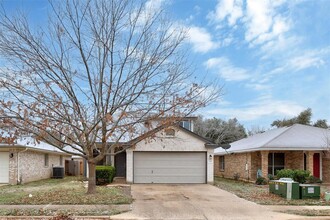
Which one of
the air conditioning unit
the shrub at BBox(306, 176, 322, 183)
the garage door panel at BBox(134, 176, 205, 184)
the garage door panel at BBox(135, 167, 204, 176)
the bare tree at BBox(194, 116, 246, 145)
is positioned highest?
the bare tree at BBox(194, 116, 246, 145)

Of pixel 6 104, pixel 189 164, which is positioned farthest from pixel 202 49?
pixel 189 164

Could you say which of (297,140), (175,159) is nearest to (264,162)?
(297,140)

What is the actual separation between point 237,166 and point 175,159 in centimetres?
654

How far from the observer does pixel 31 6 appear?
13547 mm

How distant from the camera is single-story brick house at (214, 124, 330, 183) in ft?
70.9

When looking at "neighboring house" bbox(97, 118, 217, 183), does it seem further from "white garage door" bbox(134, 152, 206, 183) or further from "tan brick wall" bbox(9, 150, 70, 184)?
"tan brick wall" bbox(9, 150, 70, 184)

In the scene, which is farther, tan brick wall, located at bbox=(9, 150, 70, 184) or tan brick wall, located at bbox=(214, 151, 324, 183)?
tan brick wall, located at bbox=(214, 151, 324, 183)

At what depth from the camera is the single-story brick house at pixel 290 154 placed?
21625mm

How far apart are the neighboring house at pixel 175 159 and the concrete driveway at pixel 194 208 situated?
19.4 feet

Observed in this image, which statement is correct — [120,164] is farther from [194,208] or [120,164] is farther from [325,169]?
[325,169]

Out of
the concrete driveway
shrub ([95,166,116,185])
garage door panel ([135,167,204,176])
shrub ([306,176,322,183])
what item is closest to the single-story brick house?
shrub ([306,176,322,183])

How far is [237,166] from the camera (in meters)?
26.9

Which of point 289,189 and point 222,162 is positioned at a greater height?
point 289,189

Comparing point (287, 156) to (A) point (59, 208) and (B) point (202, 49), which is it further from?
(A) point (59, 208)
